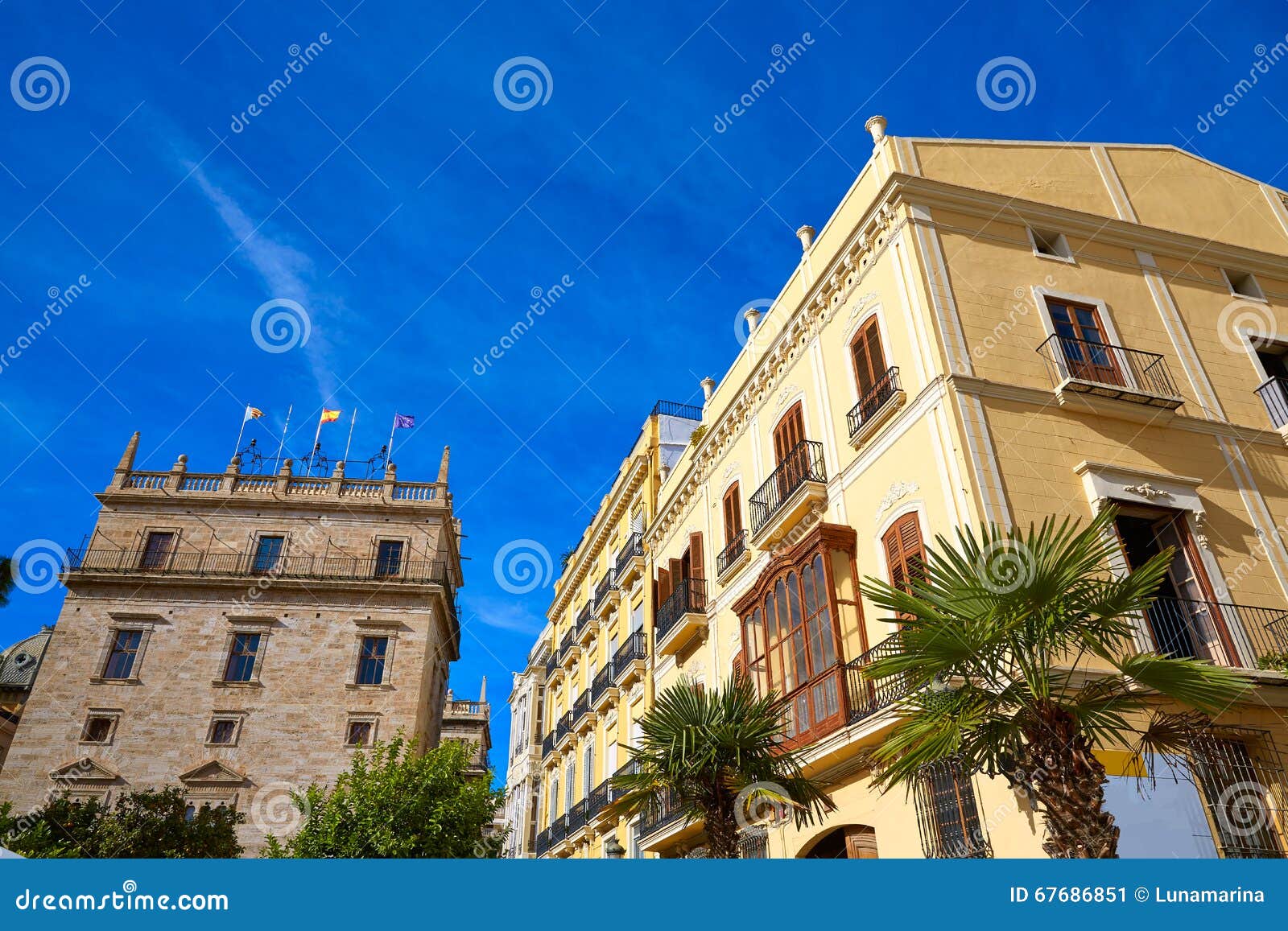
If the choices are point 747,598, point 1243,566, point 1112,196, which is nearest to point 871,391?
point 747,598

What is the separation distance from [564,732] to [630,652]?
7.43 metres

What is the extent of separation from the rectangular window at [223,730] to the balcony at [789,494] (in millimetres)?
21755

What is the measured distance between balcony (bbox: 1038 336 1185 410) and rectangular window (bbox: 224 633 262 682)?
28.0m

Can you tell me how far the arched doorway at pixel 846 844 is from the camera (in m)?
12.2

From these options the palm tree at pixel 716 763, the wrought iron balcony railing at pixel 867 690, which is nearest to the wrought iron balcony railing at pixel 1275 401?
the wrought iron balcony railing at pixel 867 690

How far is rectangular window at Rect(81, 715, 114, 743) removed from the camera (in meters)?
28.7

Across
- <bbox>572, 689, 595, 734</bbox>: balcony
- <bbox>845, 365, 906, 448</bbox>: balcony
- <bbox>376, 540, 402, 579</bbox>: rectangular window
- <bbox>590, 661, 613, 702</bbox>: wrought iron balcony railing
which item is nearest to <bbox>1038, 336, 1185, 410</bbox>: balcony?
<bbox>845, 365, 906, 448</bbox>: balcony

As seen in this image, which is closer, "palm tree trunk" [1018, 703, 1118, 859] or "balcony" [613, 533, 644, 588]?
"palm tree trunk" [1018, 703, 1118, 859]

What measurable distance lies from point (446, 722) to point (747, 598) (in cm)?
3894

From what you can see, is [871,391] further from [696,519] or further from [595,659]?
[595,659]

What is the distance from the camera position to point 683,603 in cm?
1991

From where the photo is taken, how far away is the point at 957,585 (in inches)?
307

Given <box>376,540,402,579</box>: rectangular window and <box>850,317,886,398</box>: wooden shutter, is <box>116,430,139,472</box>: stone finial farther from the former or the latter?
<box>850,317,886,398</box>: wooden shutter

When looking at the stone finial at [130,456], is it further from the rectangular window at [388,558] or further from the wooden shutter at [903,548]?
the wooden shutter at [903,548]
